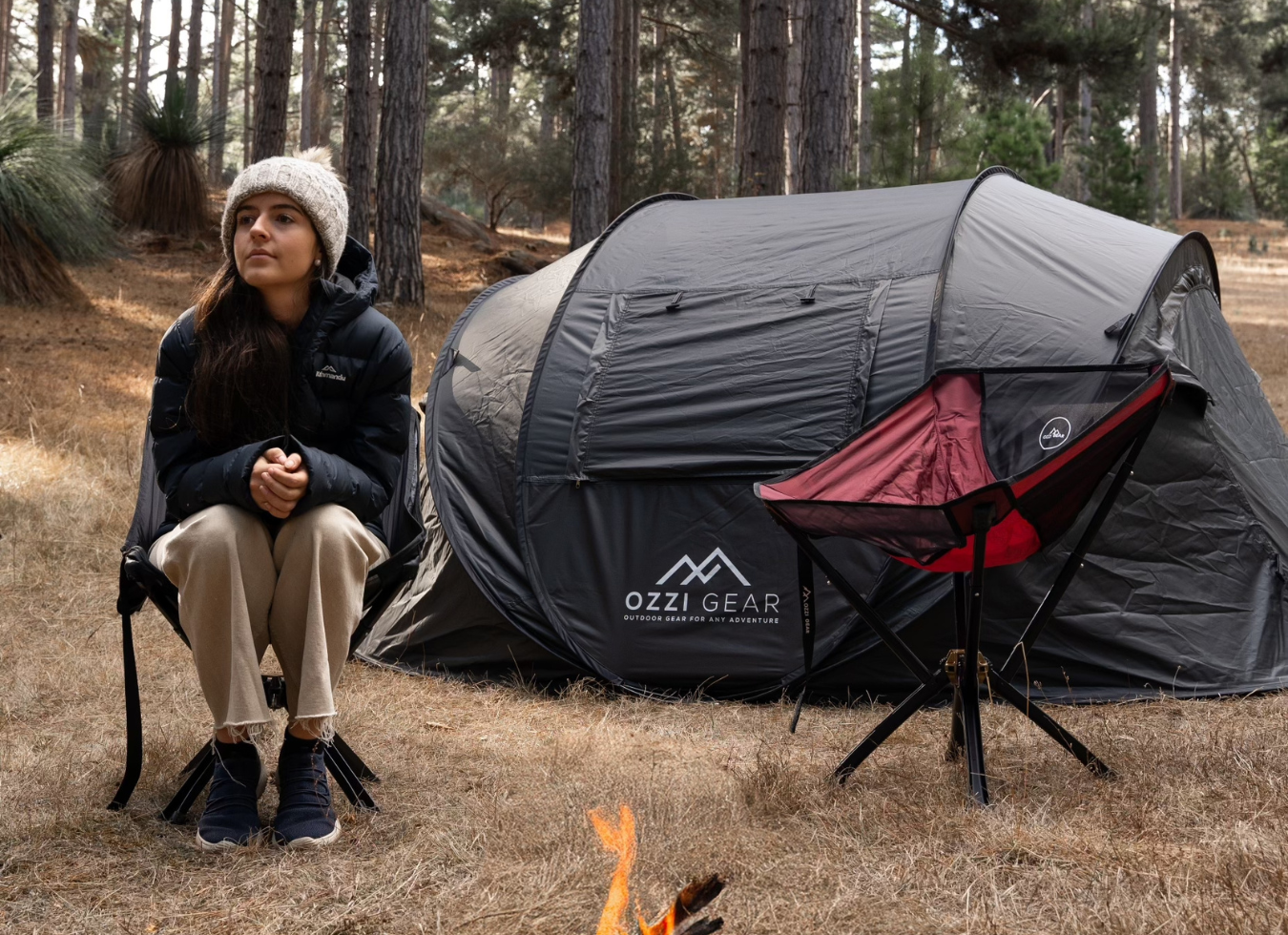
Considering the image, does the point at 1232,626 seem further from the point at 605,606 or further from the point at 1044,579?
the point at 605,606

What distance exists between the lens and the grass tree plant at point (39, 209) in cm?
869

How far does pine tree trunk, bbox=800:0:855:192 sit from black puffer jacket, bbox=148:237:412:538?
279 inches

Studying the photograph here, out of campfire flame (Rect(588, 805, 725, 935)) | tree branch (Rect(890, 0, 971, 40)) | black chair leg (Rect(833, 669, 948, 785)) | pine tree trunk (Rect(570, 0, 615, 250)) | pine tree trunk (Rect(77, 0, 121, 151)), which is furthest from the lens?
pine tree trunk (Rect(77, 0, 121, 151))

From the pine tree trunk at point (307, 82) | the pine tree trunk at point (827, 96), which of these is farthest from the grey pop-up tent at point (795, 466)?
the pine tree trunk at point (307, 82)

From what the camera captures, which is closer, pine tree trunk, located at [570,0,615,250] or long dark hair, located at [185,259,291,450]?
long dark hair, located at [185,259,291,450]

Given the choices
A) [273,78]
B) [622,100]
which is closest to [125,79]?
[622,100]

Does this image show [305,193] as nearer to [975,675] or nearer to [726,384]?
[726,384]

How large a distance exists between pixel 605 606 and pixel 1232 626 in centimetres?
189

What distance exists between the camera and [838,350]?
393 cm

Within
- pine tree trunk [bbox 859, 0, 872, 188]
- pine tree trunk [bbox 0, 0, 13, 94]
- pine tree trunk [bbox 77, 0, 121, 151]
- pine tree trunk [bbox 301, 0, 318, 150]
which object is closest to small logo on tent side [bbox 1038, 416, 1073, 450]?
pine tree trunk [bbox 859, 0, 872, 188]

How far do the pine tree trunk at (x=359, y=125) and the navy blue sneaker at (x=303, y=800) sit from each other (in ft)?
29.0

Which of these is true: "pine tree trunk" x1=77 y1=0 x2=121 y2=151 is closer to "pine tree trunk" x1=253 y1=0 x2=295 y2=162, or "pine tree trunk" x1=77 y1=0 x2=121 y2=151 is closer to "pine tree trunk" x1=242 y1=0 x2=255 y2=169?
"pine tree trunk" x1=242 y1=0 x2=255 y2=169

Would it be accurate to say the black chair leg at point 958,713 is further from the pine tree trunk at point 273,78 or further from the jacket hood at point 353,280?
the pine tree trunk at point 273,78

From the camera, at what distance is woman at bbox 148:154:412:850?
2.55 meters
